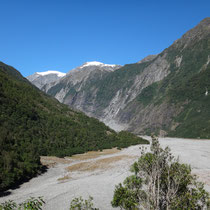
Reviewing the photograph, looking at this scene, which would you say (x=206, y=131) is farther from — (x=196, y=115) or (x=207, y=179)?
(x=207, y=179)

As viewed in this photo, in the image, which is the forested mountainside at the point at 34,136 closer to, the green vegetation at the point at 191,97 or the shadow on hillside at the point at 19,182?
the shadow on hillside at the point at 19,182

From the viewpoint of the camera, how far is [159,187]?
15.2 meters

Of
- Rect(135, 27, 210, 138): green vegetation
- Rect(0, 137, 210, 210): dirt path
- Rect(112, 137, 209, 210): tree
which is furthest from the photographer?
Rect(135, 27, 210, 138): green vegetation

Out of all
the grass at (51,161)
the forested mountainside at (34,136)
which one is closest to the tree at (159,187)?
the forested mountainside at (34,136)

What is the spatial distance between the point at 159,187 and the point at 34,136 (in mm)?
54357

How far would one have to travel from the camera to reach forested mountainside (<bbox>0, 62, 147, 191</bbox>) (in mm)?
40906

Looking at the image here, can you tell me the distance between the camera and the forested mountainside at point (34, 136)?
4091 cm

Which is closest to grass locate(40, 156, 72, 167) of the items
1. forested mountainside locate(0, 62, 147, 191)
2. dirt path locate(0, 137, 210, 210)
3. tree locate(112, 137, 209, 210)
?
dirt path locate(0, 137, 210, 210)

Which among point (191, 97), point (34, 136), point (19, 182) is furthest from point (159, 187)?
point (191, 97)

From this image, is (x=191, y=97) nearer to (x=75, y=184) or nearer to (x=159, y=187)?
(x=75, y=184)

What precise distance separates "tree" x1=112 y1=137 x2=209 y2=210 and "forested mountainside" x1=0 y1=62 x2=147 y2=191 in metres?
25.0

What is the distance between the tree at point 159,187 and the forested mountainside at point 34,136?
25.0m

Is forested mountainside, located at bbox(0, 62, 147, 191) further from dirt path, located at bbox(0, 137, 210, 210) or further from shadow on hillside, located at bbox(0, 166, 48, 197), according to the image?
dirt path, located at bbox(0, 137, 210, 210)

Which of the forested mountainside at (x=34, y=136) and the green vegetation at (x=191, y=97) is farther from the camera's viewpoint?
the green vegetation at (x=191, y=97)
